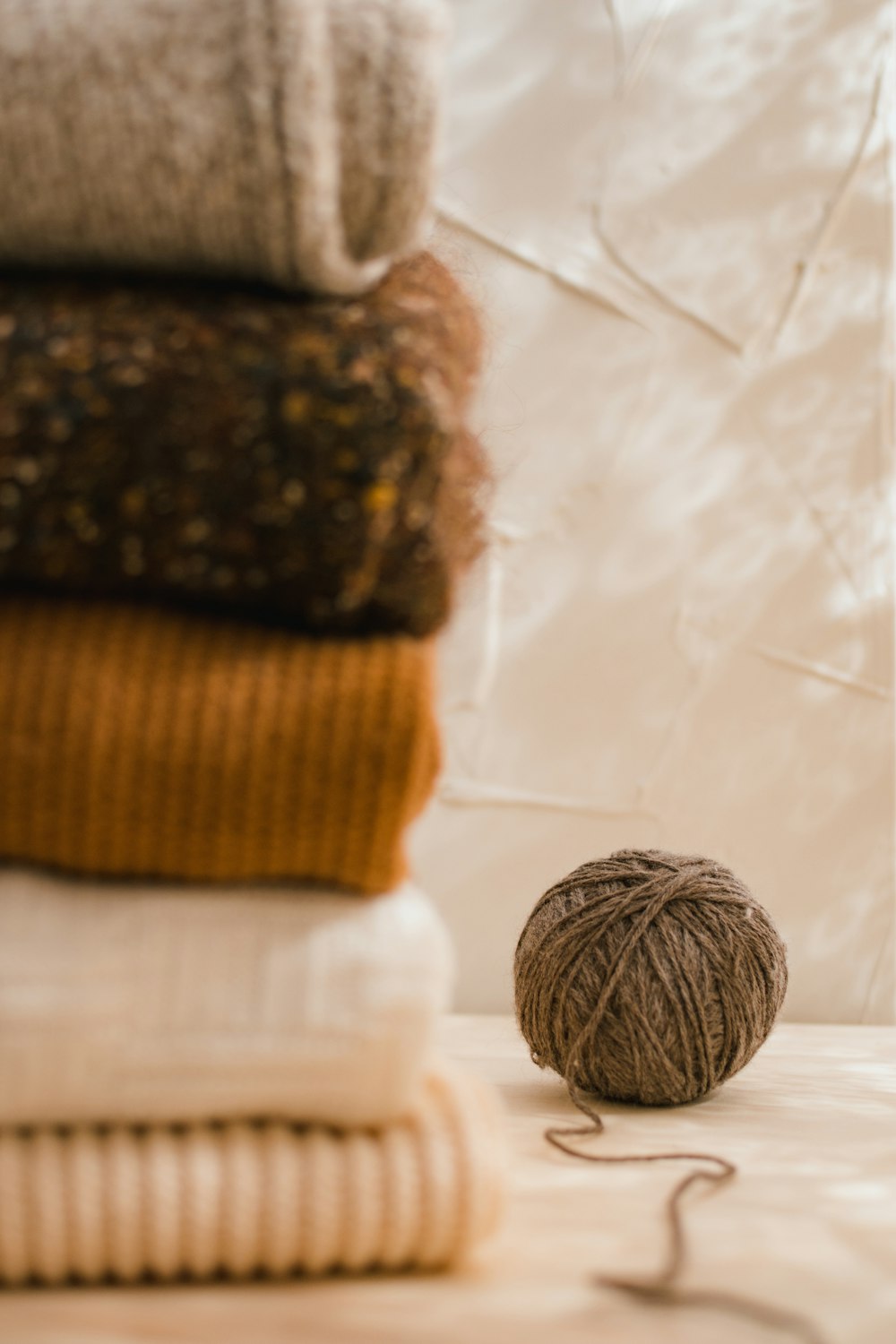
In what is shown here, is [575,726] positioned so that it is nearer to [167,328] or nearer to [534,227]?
[534,227]

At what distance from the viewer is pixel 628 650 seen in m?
0.92

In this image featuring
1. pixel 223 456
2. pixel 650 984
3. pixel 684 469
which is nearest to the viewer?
pixel 223 456

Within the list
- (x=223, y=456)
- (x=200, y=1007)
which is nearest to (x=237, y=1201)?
(x=200, y=1007)

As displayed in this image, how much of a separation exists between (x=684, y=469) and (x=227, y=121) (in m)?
0.70

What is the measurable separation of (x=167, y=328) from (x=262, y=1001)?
0.16m

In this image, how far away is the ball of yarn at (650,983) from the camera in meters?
0.52

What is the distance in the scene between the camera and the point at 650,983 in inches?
20.3

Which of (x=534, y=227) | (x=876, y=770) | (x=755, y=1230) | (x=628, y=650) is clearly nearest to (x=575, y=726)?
(x=628, y=650)

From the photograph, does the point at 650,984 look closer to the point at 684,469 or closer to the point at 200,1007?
the point at 200,1007

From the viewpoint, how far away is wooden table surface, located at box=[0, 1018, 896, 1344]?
27 centimetres

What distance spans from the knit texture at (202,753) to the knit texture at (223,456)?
0.7 inches

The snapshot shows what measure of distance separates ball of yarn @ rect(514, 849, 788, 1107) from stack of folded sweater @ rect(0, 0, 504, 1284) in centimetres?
22

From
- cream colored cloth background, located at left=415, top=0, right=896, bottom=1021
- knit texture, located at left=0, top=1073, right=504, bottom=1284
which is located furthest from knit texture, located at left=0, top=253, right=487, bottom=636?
cream colored cloth background, located at left=415, top=0, right=896, bottom=1021

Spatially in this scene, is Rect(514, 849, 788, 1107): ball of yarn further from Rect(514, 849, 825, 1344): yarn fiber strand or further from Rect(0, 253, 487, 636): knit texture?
Rect(0, 253, 487, 636): knit texture
